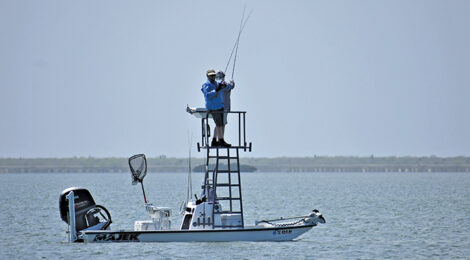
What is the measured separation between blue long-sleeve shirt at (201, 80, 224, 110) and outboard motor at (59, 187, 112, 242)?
18.2 feet

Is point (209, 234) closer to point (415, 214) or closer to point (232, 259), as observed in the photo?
point (232, 259)

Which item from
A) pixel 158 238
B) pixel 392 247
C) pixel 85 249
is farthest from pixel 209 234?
pixel 392 247

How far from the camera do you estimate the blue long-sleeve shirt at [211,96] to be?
30.0 meters

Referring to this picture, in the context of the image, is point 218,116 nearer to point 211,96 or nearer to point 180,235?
point 211,96

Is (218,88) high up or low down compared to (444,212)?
up

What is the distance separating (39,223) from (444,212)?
948 inches

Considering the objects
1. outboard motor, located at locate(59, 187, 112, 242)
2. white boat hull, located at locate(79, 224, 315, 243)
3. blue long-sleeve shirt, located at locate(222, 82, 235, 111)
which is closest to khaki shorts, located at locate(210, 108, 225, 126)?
blue long-sleeve shirt, located at locate(222, 82, 235, 111)

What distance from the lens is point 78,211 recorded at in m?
31.1

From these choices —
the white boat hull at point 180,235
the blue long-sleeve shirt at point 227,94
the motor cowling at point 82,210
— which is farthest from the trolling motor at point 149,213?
the blue long-sleeve shirt at point 227,94

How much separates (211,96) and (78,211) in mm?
6129

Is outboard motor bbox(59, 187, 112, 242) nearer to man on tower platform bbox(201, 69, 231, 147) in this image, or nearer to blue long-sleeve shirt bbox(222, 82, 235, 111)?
man on tower platform bbox(201, 69, 231, 147)

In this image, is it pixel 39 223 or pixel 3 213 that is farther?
pixel 3 213

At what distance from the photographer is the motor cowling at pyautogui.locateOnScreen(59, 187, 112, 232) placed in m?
30.6

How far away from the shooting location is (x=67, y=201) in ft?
100
